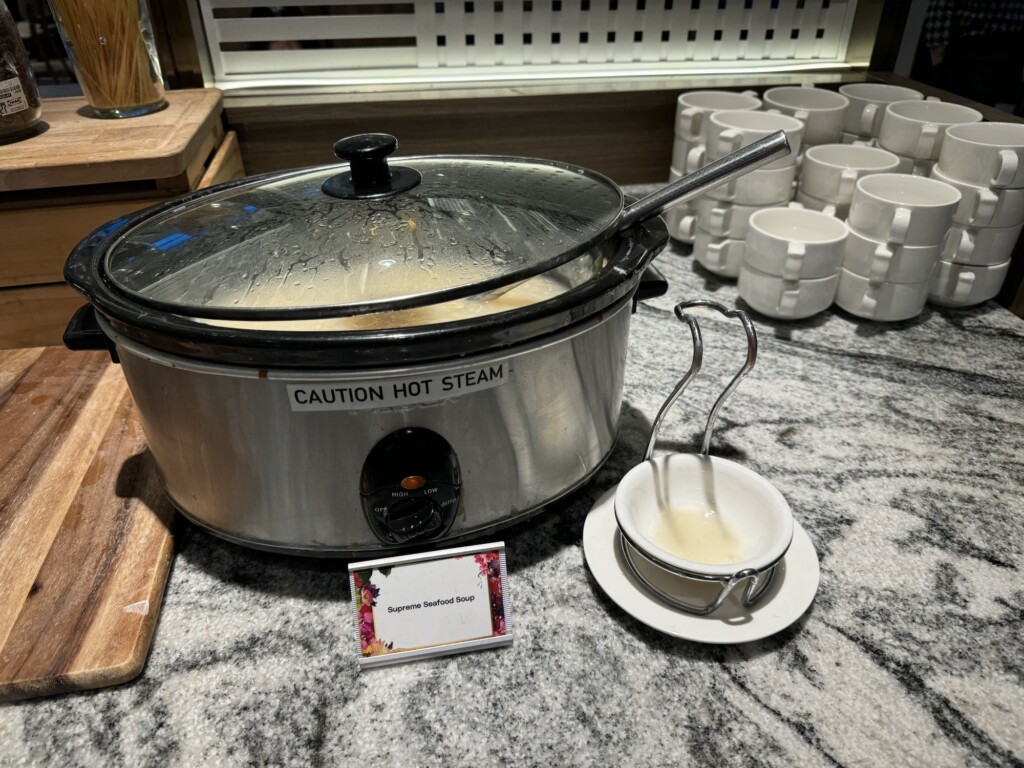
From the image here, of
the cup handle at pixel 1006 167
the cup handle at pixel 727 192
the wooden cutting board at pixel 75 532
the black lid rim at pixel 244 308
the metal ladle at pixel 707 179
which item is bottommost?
the wooden cutting board at pixel 75 532

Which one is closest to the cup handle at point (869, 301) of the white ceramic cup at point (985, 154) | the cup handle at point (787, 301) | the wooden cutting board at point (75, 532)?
the cup handle at point (787, 301)

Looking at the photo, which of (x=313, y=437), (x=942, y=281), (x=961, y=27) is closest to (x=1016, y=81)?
(x=961, y=27)

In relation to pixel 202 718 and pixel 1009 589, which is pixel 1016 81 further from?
pixel 202 718

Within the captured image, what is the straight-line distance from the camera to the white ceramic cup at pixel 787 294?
3.38ft

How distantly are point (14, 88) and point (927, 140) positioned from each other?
1.38 m

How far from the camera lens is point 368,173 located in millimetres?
638

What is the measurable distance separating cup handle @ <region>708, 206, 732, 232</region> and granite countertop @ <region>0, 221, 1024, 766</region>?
48 cm

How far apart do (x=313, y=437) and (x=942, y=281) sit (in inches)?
41.1

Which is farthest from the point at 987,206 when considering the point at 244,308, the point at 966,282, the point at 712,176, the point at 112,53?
the point at 112,53

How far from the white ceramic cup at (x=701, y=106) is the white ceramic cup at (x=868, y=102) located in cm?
17

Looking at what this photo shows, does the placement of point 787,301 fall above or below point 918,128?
below

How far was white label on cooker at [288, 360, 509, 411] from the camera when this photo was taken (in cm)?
51

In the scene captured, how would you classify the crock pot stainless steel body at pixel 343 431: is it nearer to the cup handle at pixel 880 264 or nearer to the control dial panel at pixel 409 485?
the control dial panel at pixel 409 485

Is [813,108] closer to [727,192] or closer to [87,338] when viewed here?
[727,192]
